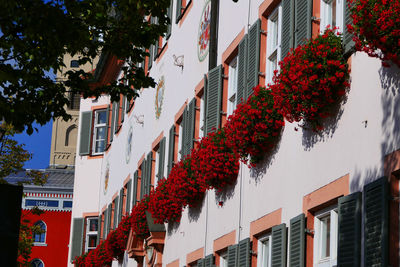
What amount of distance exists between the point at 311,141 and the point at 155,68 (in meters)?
13.9

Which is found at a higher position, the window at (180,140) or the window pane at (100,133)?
the window pane at (100,133)

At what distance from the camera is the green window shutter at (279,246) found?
10.8m

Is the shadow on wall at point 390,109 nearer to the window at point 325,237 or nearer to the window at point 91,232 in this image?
the window at point 325,237

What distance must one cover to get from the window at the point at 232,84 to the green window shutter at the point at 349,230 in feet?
19.8

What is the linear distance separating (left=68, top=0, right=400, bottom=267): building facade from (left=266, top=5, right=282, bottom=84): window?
0.8 inches

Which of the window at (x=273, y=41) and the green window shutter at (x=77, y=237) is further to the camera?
the green window shutter at (x=77, y=237)

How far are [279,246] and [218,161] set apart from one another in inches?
120

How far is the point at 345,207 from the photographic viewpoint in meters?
8.98

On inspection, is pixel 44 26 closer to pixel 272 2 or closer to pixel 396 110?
pixel 396 110

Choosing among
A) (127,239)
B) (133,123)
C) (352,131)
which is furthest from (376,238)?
(133,123)

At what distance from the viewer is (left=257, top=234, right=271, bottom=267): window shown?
1215 cm

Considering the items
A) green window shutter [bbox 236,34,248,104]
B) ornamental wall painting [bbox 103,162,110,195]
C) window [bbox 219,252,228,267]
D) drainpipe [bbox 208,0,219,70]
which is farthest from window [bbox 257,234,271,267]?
ornamental wall painting [bbox 103,162,110,195]

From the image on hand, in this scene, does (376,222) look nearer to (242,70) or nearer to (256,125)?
(256,125)

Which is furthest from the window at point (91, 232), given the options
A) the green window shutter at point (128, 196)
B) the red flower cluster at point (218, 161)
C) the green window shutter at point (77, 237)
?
the red flower cluster at point (218, 161)
